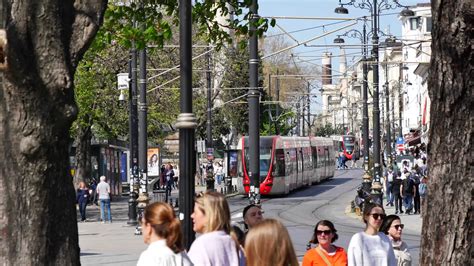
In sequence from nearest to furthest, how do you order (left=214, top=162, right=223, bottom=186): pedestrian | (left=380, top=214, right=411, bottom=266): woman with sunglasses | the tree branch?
the tree branch
(left=380, top=214, right=411, bottom=266): woman with sunglasses
(left=214, top=162, right=223, bottom=186): pedestrian

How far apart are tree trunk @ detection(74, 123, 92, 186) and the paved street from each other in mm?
1511

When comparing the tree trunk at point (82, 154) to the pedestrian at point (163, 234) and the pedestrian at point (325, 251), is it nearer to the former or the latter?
the pedestrian at point (325, 251)

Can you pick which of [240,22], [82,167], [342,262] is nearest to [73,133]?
[82,167]

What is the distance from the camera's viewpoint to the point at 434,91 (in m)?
8.39

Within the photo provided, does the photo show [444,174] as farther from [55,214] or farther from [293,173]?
[293,173]

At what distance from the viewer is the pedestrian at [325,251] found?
10961 millimetres

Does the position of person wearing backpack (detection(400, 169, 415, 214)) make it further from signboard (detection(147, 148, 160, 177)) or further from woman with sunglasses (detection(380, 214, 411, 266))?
woman with sunglasses (detection(380, 214, 411, 266))

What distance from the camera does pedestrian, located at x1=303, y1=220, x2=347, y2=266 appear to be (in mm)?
10961

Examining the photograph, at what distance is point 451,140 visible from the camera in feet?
27.3

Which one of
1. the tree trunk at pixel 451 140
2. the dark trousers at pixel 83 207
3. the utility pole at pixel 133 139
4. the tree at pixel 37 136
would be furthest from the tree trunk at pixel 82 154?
the tree trunk at pixel 451 140

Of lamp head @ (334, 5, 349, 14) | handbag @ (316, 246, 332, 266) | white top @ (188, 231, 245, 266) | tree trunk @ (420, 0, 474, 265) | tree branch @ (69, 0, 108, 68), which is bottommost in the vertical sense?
handbag @ (316, 246, 332, 266)

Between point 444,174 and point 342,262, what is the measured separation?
2898 millimetres

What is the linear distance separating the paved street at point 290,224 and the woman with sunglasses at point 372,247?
15.7 feet

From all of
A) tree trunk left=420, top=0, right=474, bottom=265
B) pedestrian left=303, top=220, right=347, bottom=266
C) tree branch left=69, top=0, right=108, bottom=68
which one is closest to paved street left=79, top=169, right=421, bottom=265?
pedestrian left=303, top=220, right=347, bottom=266
